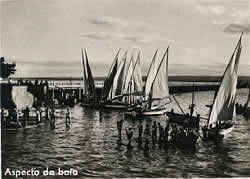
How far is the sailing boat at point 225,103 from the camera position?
9474 millimetres

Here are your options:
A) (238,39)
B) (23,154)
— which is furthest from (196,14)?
(23,154)

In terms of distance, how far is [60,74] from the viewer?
31.6ft

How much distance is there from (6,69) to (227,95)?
590 cm

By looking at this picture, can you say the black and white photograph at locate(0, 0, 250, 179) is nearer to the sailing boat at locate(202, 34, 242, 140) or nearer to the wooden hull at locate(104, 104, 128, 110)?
the sailing boat at locate(202, 34, 242, 140)

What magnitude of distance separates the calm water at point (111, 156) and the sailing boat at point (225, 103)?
15.0 inches

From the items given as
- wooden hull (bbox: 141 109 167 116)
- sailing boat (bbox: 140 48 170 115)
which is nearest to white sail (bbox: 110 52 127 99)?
sailing boat (bbox: 140 48 170 115)

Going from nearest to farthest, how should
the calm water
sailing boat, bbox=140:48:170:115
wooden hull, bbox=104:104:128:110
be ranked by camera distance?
the calm water, sailing boat, bbox=140:48:170:115, wooden hull, bbox=104:104:128:110

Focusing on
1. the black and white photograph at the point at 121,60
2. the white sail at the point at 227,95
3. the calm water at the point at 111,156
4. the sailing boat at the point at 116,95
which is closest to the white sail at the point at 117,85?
the sailing boat at the point at 116,95

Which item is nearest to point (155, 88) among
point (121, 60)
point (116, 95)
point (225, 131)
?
point (116, 95)

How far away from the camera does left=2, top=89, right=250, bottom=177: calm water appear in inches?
327

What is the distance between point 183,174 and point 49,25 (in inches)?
184

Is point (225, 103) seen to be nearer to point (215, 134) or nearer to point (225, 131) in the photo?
point (215, 134)

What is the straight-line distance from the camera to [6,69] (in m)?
8.27

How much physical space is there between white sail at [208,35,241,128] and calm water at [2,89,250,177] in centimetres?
81
